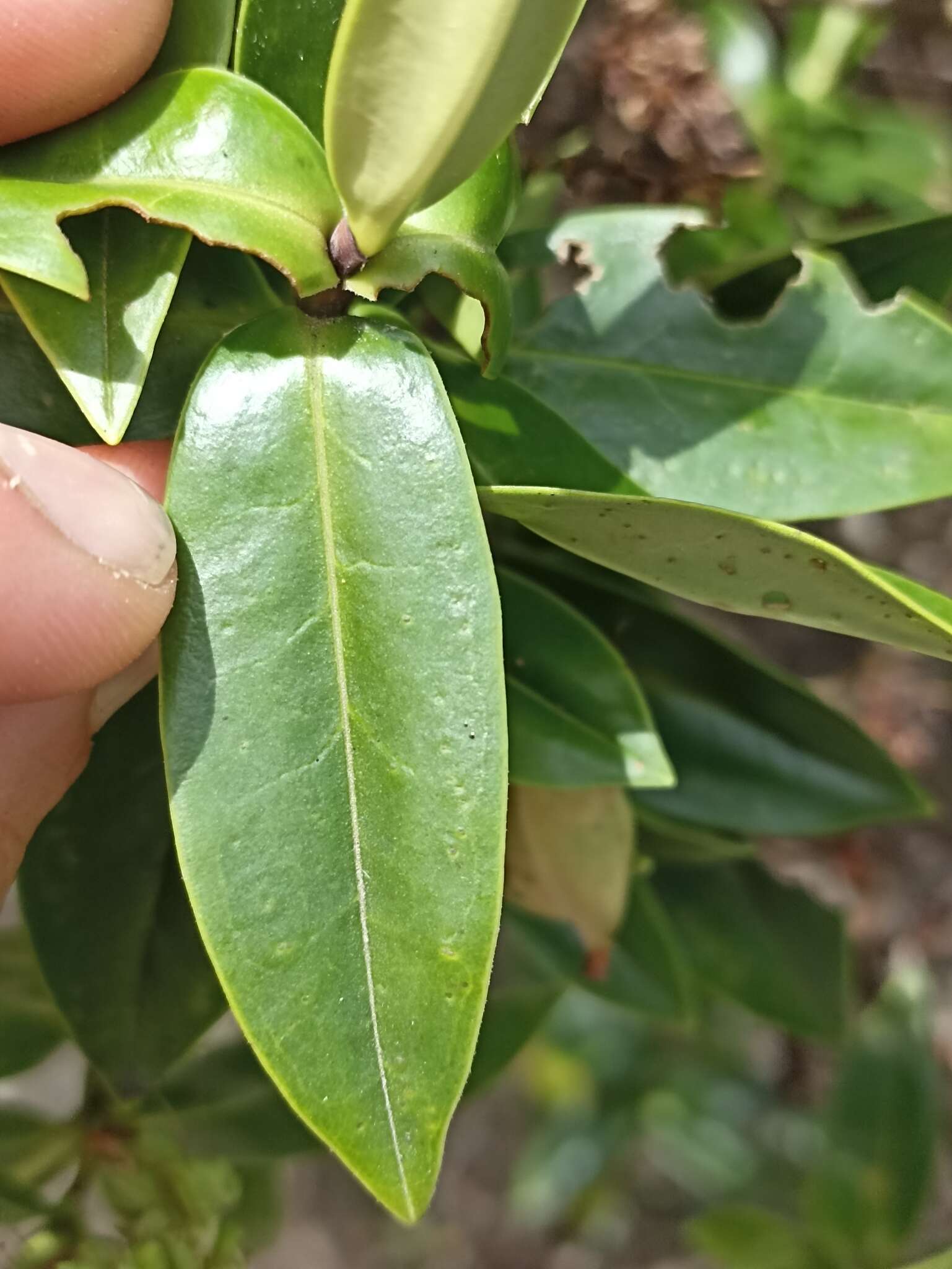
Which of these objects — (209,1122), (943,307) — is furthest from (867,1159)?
(943,307)

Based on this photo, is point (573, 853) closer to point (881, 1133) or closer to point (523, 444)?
point (523, 444)

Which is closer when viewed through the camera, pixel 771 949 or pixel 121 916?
pixel 121 916

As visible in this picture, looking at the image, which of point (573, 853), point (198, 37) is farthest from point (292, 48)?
point (573, 853)

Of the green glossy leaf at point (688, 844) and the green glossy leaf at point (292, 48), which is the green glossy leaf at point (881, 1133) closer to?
the green glossy leaf at point (688, 844)

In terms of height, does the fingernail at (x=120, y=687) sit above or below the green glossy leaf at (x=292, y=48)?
below

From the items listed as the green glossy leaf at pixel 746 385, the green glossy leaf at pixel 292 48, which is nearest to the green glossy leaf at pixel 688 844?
the green glossy leaf at pixel 746 385

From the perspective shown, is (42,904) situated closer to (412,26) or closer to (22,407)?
(22,407)
